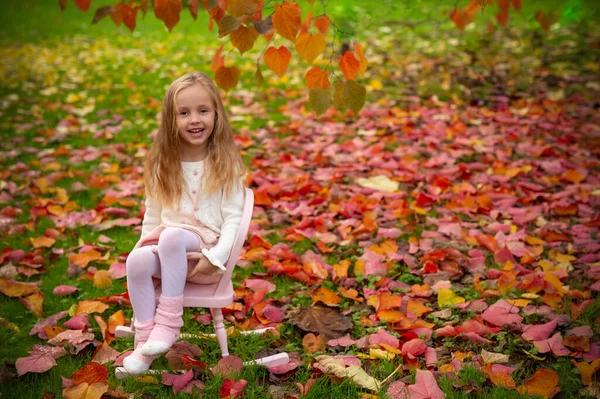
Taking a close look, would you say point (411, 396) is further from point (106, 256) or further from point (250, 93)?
point (250, 93)

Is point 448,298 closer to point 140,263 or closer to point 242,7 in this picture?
point 140,263

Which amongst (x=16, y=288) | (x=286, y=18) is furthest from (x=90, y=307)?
(x=286, y=18)

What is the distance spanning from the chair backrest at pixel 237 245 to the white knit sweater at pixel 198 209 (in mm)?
66

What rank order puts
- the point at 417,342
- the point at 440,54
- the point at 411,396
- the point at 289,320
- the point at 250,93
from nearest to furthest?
the point at 411,396, the point at 417,342, the point at 289,320, the point at 250,93, the point at 440,54

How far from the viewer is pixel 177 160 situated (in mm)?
2129

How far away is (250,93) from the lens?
6.27 meters

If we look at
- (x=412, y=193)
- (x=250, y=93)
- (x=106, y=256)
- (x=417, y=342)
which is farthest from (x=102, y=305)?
(x=250, y=93)

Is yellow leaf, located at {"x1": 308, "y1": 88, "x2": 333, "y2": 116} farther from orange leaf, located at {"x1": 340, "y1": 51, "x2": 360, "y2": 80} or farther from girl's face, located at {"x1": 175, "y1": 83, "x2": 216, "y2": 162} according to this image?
girl's face, located at {"x1": 175, "y1": 83, "x2": 216, "y2": 162}

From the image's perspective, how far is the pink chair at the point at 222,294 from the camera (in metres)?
1.93

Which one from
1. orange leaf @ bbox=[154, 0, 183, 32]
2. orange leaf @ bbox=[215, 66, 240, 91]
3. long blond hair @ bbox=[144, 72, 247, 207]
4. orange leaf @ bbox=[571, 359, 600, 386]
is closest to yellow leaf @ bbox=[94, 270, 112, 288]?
long blond hair @ bbox=[144, 72, 247, 207]

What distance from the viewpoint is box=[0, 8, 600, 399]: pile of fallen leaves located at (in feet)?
6.70

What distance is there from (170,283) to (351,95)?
37.4 inches

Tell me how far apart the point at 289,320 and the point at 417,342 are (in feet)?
1.86

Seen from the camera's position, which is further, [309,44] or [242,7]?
[309,44]
